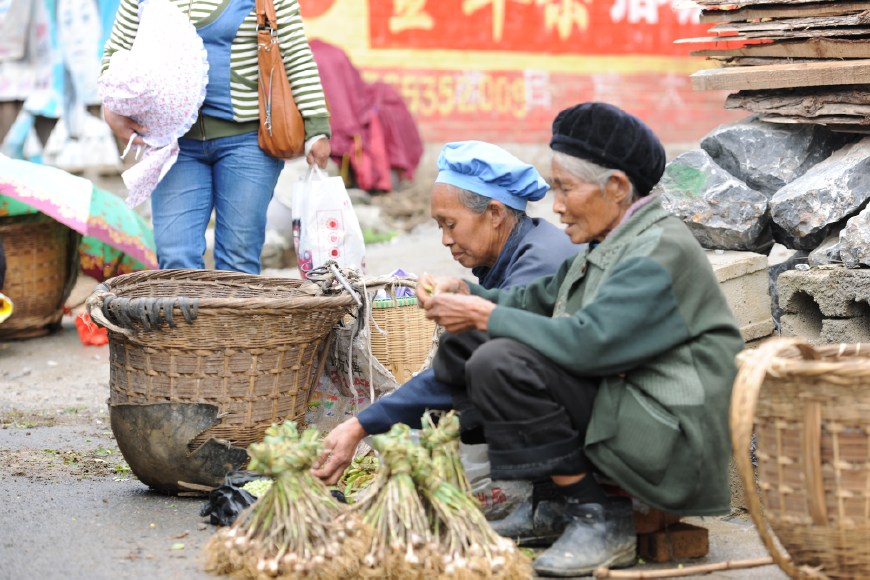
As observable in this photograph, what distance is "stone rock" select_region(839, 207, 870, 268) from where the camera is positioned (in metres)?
4.04

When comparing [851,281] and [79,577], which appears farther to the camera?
[851,281]

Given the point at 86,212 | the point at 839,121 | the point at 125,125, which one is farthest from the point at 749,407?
the point at 86,212

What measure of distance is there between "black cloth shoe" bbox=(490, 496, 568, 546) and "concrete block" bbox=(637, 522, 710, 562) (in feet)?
0.73

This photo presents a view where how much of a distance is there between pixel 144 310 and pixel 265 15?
176 cm

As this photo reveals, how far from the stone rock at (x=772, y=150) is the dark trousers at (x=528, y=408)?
2100 millimetres

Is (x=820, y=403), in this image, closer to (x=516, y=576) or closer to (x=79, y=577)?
(x=516, y=576)

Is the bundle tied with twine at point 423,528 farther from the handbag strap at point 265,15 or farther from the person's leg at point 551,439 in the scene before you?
the handbag strap at point 265,15

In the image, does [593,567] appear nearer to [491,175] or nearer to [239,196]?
[491,175]

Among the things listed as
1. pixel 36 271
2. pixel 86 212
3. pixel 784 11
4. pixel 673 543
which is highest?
pixel 784 11

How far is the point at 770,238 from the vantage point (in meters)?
4.66

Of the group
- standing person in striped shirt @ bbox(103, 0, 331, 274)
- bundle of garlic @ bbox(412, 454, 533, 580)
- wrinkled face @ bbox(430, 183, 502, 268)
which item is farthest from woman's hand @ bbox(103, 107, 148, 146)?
bundle of garlic @ bbox(412, 454, 533, 580)

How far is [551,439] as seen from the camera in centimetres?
288

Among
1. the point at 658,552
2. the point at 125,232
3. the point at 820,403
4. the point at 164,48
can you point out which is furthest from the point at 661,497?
the point at 125,232

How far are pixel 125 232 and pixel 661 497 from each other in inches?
179
